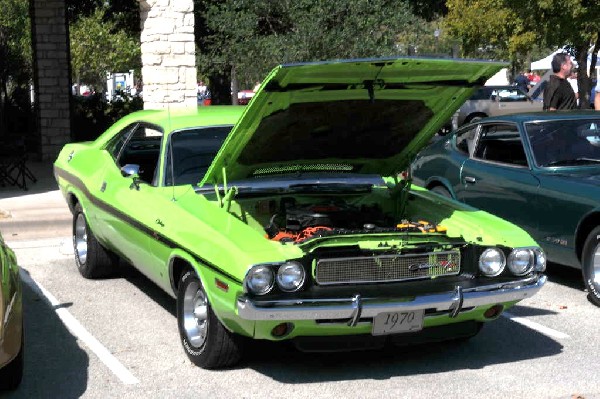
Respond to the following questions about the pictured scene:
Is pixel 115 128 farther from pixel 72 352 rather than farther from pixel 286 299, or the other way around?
pixel 286 299

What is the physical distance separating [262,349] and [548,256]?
287cm

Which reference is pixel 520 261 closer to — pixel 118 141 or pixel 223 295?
pixel 223 295

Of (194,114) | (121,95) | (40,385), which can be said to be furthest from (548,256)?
(121,95)

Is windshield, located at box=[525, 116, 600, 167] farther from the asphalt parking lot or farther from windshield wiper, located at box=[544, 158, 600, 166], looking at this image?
the asphalt parking lot

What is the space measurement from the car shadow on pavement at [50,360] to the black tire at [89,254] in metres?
0.80

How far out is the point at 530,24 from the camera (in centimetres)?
2228

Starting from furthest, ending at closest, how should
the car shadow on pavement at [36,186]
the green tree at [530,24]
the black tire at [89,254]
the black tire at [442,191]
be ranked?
the green tree at [530,24] < the car shadow on pavement at [36,186] < the black tire at [442,191] < the black tire at [89,254]

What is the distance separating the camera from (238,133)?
19.7ft

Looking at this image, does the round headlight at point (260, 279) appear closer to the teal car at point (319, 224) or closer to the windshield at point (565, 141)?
the teal car at point (319, 224)

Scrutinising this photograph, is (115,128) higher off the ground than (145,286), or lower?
higher

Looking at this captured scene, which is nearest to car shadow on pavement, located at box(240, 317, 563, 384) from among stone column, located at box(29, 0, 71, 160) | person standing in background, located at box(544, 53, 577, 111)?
person standing in background, located at box(544, 53, 577, 111)

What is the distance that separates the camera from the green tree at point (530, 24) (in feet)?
66.7

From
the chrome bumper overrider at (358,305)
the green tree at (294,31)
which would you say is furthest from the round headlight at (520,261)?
the green tree at (294,31)

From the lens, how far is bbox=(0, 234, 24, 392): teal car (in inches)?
199
